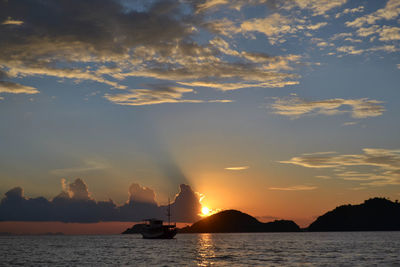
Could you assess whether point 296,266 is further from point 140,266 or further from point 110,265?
point 110,265

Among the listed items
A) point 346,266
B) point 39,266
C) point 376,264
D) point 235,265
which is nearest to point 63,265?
point 39,266

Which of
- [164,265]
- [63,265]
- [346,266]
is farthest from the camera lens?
[63,265]

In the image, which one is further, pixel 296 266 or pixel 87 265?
pixel 87 265

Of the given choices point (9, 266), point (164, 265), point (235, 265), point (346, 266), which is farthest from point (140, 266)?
point (346, 266)

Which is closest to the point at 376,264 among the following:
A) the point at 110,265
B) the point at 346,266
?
the point at 346,266

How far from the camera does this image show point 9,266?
86875 millimetres

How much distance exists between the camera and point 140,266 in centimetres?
8025

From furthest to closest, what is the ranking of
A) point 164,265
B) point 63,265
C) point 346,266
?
1. point 63,265
2. point 164,265
3. point 346,266

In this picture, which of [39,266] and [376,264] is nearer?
[376,264]

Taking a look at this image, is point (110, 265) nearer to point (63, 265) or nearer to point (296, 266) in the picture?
point (63, 265)

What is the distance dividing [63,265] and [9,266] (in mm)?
10600

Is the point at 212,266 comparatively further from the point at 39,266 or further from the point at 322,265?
the point at 39,266

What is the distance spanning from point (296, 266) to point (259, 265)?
6535mm

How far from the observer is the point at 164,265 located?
81688 millimetres
